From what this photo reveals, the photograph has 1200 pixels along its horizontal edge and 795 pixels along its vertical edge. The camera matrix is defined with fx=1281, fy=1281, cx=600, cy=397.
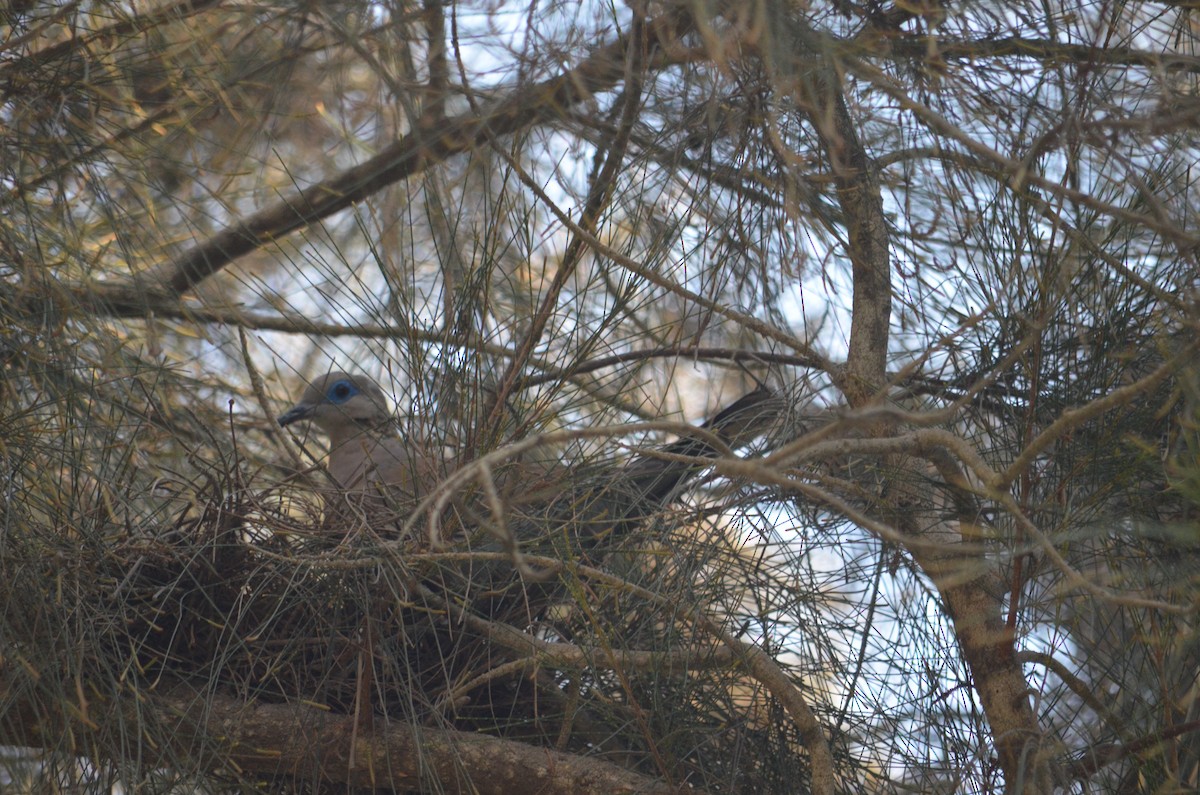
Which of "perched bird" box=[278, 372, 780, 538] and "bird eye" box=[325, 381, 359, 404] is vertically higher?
"bird eye" box=[325, 381, 359, 404]

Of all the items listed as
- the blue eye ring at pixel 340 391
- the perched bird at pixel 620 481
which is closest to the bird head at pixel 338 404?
the blue eye ring at pixel 340 391

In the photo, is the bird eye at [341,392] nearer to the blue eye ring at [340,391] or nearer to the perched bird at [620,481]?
the blue eye ring at [340,391]

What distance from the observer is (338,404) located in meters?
3.72

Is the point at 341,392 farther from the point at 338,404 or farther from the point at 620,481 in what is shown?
the point at 620,481

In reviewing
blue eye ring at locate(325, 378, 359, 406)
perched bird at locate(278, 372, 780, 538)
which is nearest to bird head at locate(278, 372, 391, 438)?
blue eye ring at locate(325, 378, 359, 406)

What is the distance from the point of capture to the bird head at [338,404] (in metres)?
3.65

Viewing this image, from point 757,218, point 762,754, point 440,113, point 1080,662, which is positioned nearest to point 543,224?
point 440,113

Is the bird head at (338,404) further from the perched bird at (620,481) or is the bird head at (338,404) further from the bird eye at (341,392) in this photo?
the perched bird at (620,481)

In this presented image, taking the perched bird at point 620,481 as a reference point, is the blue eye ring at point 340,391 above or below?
above

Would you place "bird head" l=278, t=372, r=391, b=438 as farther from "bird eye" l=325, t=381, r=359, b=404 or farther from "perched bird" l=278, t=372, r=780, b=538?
"perched bird" l=278, t=372, r=780, b=538

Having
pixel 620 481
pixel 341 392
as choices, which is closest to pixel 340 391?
pixel 341 392

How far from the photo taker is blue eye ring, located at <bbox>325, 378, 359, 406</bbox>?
147 inches

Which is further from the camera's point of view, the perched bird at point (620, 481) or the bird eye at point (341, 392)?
the bird eye at point (341, 392)

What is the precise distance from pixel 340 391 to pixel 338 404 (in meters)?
0.04
